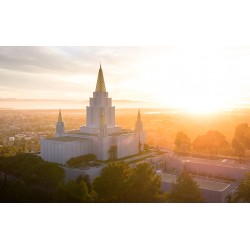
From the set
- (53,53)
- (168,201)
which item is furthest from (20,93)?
(168,201)

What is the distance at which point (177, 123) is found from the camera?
21562mm

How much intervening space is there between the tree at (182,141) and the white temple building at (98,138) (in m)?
2.38

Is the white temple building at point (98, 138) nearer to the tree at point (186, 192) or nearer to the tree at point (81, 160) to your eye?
the tree at point (81, 160)

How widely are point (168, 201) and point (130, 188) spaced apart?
54.1 inches

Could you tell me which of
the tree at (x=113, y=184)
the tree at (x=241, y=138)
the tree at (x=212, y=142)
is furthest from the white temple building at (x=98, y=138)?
the tree at (x=241, y=138)

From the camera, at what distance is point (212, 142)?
61.6 feet

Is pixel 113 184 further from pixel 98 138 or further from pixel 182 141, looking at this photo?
pixel 182 141

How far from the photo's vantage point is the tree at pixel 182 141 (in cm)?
1977

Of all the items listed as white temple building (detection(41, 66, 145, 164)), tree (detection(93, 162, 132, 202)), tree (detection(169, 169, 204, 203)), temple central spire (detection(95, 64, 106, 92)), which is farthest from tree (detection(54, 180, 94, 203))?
temple central spire (detection(95, 64, 106, 92))

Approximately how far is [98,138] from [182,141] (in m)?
6.16

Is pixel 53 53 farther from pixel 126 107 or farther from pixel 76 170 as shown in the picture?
pixel 126 107

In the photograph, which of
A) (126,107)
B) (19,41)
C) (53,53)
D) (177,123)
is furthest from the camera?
(177,123)

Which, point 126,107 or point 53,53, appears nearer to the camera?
point 53,53

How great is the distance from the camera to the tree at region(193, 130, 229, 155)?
18.8 meters
